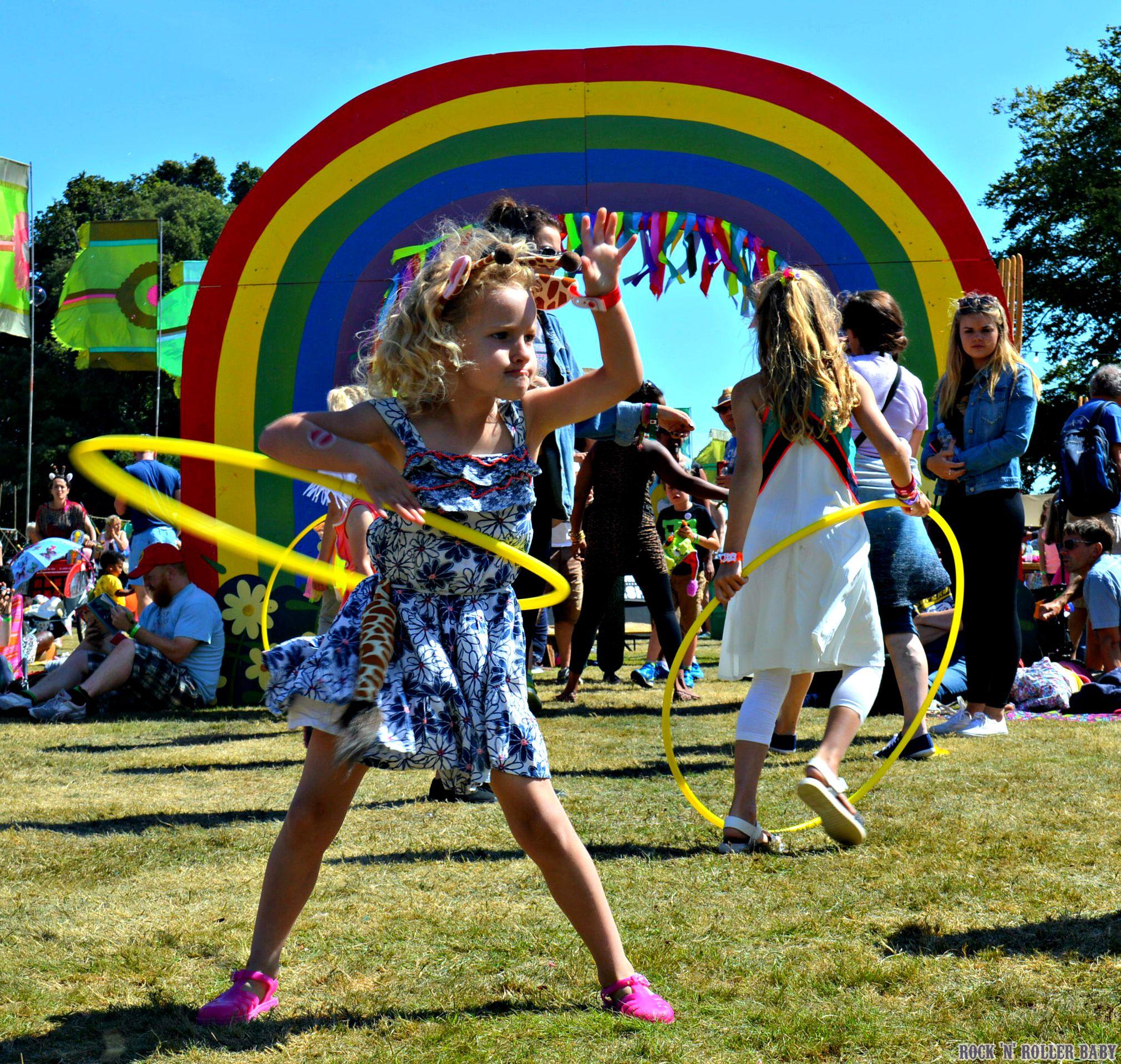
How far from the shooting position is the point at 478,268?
272cm

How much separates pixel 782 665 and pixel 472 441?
1847 millimetres

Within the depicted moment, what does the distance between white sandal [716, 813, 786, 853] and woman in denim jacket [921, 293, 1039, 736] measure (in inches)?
112

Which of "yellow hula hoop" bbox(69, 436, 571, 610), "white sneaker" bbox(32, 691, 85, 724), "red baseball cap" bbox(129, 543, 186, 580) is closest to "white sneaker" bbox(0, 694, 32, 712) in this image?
"white sneaker" bbox(32, 691, 85, 724)

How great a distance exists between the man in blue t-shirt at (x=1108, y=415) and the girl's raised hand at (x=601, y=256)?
20.5ft

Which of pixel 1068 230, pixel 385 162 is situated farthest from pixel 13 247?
pixel 1068 230

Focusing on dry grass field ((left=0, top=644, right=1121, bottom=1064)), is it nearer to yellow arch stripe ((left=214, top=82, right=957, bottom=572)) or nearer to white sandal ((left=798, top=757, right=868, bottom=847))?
white sandal ((left=798, top=757, right=868, bottom=847))

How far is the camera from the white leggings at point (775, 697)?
4.14 m

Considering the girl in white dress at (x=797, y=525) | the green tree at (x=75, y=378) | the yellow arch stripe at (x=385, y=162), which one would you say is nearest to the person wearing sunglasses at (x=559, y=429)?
the girl in white dress at (x=797, y=525)

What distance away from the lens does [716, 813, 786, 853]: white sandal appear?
402 cm

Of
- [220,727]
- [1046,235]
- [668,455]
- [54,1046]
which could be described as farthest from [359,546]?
[1046,235]

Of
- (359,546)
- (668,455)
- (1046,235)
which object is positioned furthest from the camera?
(1046,235)

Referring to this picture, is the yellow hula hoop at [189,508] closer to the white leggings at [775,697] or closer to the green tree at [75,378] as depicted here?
the white leggings at [775,697]

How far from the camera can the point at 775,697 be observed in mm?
4207

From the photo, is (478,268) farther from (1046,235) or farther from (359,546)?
(1046,235)
